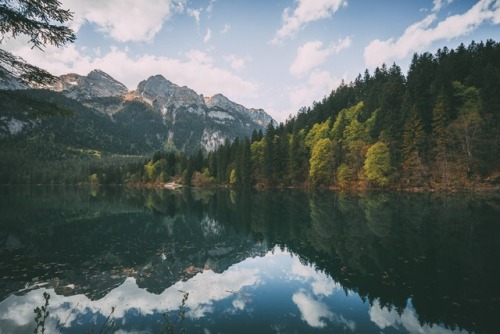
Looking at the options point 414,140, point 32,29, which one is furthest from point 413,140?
point 32,29

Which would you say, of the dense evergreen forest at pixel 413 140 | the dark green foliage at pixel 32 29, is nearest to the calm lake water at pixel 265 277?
the dark green foliage at pixel 32 29

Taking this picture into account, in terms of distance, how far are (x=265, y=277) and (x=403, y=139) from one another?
62297 millimetres

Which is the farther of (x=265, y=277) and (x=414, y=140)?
(x=414, y=140)

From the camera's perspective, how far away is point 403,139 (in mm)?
67625

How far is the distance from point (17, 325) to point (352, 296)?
43.3 ft

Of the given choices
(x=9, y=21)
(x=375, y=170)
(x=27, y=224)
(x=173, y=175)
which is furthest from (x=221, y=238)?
(x=173, y=175)

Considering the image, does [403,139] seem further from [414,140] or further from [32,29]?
[32,29]

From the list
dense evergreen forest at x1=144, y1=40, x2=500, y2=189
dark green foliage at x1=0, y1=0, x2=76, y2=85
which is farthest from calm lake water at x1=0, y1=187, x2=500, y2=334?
dense evergreen forest at x1=144, y1=40, x2=500, y2=189

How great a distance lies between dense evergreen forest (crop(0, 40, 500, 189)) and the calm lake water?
1352 inches

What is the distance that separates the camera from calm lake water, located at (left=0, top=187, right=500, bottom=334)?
11.1 m

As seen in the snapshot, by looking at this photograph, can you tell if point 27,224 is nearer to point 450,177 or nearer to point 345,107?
point 450,177

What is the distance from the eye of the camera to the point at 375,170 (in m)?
67.8

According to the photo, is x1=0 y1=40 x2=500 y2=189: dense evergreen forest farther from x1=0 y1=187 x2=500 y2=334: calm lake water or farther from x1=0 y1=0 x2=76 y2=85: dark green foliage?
x1=0 y1=0 x2=76 y2=85: dark green foliage

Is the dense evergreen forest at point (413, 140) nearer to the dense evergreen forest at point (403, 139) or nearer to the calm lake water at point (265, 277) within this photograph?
the dense evergreen forest at point (403, 139)
